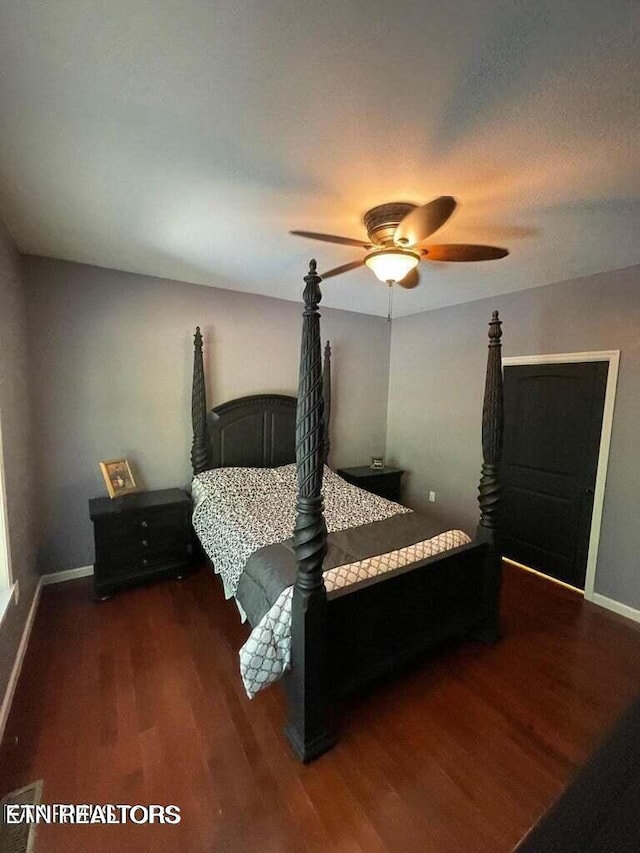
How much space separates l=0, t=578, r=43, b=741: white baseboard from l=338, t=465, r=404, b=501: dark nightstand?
2.72 m

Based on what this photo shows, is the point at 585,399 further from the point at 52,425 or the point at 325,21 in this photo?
the point at 52,425

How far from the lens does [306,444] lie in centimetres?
150

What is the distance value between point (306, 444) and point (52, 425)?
2.32 m

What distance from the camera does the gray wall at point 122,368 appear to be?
267cm

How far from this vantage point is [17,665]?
1912mm

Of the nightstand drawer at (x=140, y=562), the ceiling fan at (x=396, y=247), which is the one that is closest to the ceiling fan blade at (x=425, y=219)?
the ceiling fan at (x=396, y=247)

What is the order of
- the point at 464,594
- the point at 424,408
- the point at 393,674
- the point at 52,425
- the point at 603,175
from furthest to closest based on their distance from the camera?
the point at 424,408 < the point at 52,425 < the point at 464,594 < the point at 393,674 < the point at 603,175

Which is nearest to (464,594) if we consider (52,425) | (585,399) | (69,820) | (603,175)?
(585,399)

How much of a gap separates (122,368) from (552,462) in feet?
12.0

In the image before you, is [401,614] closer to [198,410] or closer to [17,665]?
[17,665]

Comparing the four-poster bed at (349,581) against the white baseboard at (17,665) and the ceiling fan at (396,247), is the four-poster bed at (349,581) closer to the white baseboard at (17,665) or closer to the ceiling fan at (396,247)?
the ceiling fan at (396,247)

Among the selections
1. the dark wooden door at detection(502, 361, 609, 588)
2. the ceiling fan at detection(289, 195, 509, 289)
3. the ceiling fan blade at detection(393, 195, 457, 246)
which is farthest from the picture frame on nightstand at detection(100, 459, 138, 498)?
the dark wooden door at detection(502, 361, 609, 588)

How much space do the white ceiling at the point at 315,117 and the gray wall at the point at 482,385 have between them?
25.1 inches

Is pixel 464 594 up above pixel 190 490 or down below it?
below
